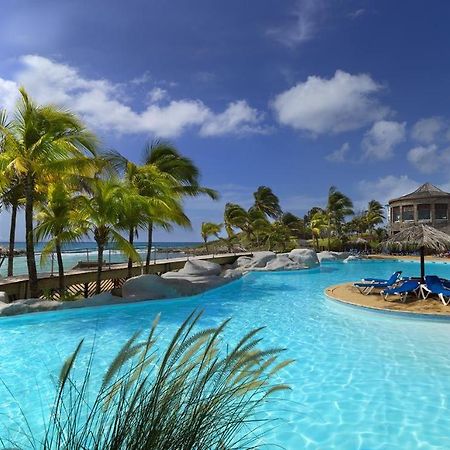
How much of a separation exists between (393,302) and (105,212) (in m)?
9.72

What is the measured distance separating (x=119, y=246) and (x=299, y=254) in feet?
53.8

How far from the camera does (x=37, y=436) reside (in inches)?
174

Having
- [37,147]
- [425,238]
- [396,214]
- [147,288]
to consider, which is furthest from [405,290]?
[396,214]

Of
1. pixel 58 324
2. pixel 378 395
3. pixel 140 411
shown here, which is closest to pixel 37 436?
pixel 140 411

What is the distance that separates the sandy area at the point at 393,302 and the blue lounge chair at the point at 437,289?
0.55 feet

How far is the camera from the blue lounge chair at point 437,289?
10.9 metres

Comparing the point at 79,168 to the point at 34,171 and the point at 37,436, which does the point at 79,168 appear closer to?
the point at 34,171

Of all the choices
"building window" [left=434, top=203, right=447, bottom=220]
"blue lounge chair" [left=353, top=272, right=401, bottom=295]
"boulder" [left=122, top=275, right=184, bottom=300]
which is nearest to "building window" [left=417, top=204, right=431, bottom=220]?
"building window" [left=434, top=203, right=447, bottom=220]

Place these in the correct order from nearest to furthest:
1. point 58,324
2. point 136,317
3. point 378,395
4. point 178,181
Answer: point 378,395 < point 58,324 < point 136,317 < point 178,181

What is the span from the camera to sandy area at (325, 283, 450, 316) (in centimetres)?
1033

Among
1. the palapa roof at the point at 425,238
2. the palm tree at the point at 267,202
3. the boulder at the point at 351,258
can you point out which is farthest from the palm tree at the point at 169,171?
the palm tree at the point at 267,202

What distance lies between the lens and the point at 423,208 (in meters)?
45.3

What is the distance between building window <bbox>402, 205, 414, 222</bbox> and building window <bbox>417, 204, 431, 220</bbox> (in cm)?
84

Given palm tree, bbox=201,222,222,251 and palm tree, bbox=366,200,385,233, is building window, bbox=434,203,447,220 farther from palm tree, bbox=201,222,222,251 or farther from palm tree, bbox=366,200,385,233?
palm tree, bbox=201,222,222,251
